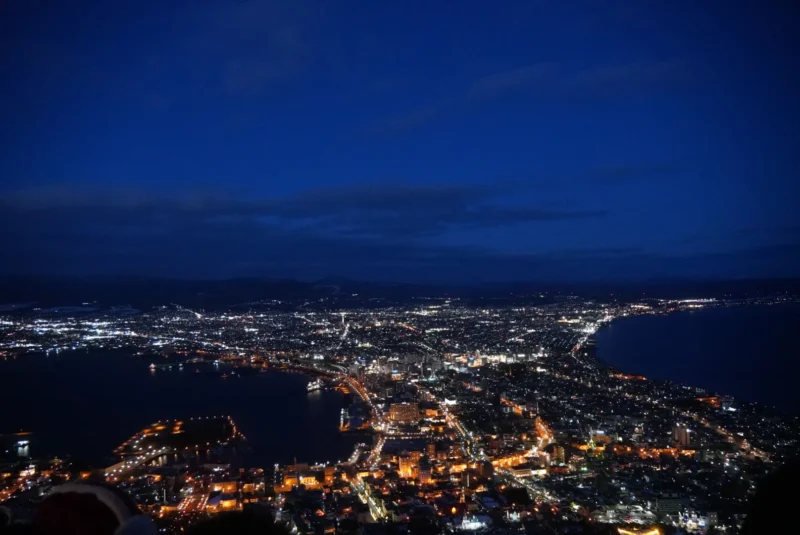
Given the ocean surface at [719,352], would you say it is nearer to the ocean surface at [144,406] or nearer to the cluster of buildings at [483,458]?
the cluster of buildings at [483,458]

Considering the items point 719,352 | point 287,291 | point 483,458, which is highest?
point 287,291

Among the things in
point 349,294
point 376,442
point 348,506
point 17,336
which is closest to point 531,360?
point 376,442

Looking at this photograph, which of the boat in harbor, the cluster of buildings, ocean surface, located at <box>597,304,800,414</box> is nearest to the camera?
the cluster of buildings

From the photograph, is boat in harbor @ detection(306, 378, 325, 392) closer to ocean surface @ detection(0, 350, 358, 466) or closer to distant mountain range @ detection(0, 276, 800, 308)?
ocean surface @ detection(0, 350, 358, 466)

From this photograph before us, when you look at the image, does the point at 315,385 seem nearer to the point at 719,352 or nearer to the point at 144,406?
the point at 144,406

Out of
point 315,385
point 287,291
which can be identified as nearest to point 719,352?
point 315,385

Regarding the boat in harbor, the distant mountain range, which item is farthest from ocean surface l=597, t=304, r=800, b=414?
the distant mountain range

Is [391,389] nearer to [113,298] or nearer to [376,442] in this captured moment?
[376,442]
